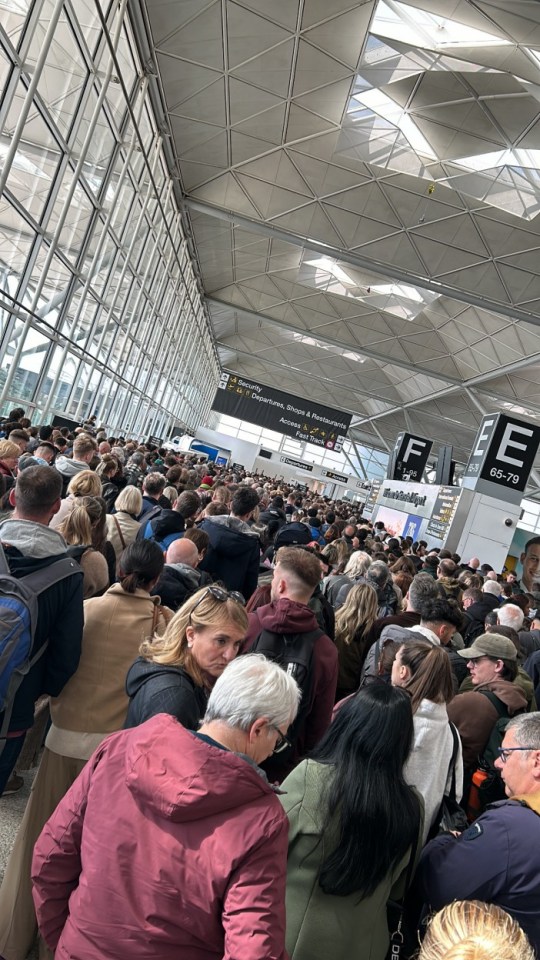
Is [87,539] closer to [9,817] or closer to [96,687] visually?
[96,687]

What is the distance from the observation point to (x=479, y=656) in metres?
4.34

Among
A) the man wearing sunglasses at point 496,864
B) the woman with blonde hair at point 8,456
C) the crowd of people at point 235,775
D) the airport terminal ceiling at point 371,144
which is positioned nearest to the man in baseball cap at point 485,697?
the crowd of people at point 235,775

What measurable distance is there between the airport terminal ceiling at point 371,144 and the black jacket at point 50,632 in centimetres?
1437

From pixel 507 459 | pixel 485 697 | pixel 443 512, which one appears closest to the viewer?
pixel 485 697

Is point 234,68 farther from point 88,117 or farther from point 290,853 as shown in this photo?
point 290,853

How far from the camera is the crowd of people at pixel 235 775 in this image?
4.96 feet

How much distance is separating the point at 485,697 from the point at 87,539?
→ 2637mm

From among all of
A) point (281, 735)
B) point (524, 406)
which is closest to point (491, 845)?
point (281, 735)

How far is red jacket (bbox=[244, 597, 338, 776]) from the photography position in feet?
11.5

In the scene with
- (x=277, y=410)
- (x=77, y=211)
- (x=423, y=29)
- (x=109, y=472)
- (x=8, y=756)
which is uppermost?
(x=423, y=29)

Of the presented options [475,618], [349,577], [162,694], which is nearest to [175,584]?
[162,694]

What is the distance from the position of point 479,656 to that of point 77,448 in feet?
17.4

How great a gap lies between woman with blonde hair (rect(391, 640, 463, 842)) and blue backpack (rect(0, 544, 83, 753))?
1.59 meters

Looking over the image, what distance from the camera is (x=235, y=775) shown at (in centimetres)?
151
